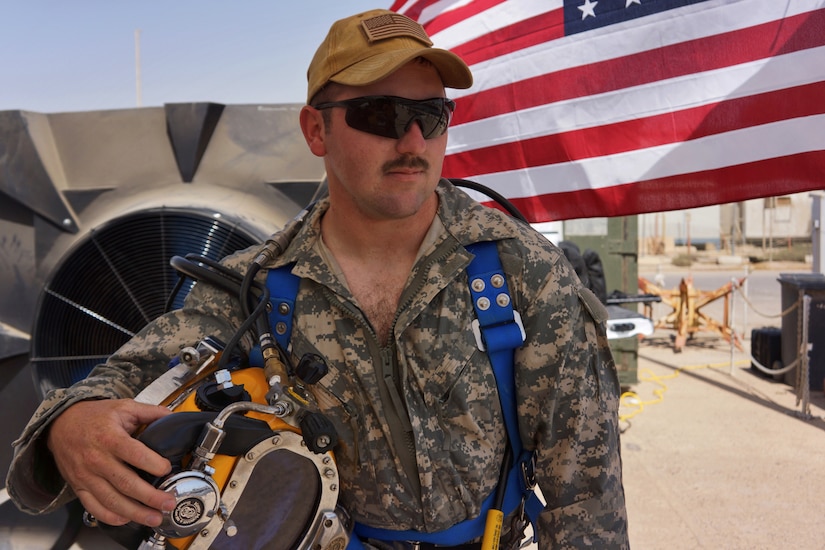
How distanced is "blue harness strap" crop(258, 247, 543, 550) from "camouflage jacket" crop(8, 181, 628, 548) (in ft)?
0.09

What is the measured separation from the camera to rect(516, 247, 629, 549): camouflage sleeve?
66.3 inches

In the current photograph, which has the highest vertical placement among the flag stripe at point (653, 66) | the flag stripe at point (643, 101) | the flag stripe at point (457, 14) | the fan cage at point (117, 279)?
the flag stripe at point (457, 14)

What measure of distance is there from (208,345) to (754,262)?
24895mm

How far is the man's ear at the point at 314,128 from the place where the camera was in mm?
1943

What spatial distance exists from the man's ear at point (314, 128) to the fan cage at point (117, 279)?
974 mm

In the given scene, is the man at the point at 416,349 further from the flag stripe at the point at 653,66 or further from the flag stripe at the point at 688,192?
the flag stripe at the point at 653,66

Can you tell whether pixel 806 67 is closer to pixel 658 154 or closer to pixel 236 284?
pixel 658 154

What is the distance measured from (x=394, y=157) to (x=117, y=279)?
170 cm

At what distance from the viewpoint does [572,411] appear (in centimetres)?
169

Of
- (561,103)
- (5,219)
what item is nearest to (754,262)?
(561,103)

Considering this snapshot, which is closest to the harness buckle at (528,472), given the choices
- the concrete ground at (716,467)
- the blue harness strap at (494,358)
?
the blue harness strap at (494,358)

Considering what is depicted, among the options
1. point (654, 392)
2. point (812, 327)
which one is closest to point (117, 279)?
point (654, 392)

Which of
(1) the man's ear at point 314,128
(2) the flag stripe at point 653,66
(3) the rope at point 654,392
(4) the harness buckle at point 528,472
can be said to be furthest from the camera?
(3) the rope at point 654,392

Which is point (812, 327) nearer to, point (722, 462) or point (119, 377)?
point (722, 462)
